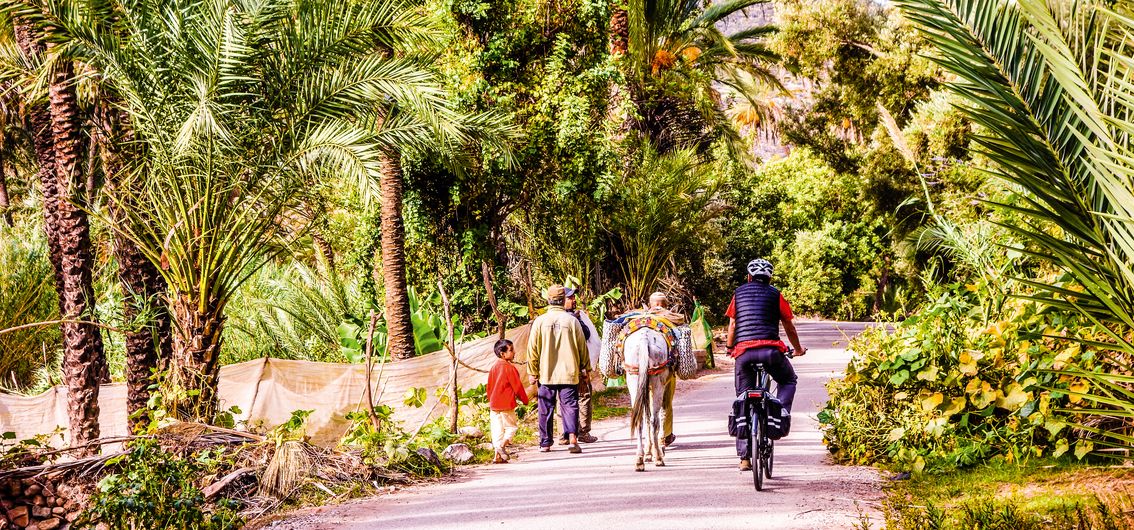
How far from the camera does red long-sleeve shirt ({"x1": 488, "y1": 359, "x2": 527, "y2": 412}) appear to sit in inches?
364

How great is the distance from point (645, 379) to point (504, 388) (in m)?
1.87

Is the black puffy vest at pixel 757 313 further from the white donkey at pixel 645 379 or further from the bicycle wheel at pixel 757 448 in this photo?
the white donkey at pixel 645 379

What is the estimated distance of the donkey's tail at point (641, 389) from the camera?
793 cm

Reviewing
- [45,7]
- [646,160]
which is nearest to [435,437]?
[45,7]

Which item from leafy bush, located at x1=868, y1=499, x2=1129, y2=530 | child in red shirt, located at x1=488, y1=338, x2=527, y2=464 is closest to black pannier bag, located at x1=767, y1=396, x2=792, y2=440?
leafy bush, located at x1=868, y1=499, x2=1129, y2=530

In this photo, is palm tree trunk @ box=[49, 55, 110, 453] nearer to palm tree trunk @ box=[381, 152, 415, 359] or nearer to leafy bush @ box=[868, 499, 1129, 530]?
palm tree trunk @ box=[381, 152, 415, 359]

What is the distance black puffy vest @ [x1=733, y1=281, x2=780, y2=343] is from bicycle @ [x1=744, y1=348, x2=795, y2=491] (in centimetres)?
24

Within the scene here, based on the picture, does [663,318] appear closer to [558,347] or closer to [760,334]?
[760,334]

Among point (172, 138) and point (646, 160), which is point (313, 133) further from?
point (646, 160)

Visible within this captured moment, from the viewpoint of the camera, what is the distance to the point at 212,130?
8.34 meters

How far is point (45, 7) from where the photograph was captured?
875 centimetres

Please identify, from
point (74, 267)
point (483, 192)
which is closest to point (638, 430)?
point (74, 267)

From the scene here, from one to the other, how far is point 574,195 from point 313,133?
7062 millimetres

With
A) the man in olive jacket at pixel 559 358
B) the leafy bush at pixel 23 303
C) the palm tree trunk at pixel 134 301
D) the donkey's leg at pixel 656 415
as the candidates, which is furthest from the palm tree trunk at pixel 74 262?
the leafy bush at pixel 23 303
